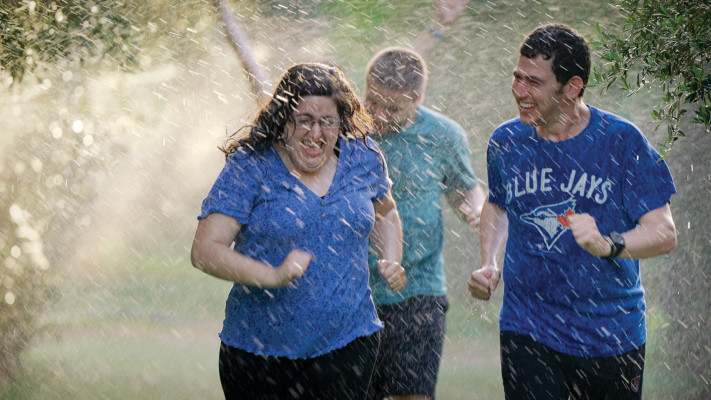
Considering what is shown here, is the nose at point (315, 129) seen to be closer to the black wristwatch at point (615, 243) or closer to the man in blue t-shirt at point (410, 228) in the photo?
the black wristwatch at point (615, 243)

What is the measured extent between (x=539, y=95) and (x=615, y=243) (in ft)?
2.17

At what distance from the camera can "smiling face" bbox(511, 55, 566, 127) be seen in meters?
3.55

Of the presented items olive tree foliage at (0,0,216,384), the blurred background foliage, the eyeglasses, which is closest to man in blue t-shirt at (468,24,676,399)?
the blurred background foliage

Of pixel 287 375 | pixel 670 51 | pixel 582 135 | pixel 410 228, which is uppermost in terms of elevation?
pixel 670 51

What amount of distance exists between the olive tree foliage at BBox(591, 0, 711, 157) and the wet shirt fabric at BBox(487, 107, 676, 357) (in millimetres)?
152

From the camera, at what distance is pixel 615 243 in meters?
3.22

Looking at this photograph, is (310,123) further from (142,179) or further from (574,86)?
(142,179)

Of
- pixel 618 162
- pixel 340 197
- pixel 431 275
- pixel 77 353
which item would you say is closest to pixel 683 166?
pixel 431 275

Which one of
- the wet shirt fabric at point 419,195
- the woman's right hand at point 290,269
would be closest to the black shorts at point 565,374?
the wet shirt fabric at point 419,195

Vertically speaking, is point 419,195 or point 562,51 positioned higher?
point 562,51

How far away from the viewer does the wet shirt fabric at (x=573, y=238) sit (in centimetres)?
339

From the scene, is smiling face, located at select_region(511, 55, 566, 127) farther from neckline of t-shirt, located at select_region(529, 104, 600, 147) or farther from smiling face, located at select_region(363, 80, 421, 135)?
smiling face, located at select_region(363, 80, 421, 135)

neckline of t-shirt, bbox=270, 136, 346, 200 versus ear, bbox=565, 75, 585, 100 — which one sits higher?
ear, bbox=565, 75, 585, 100

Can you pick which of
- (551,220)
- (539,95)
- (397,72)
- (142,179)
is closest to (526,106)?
(539,95)
